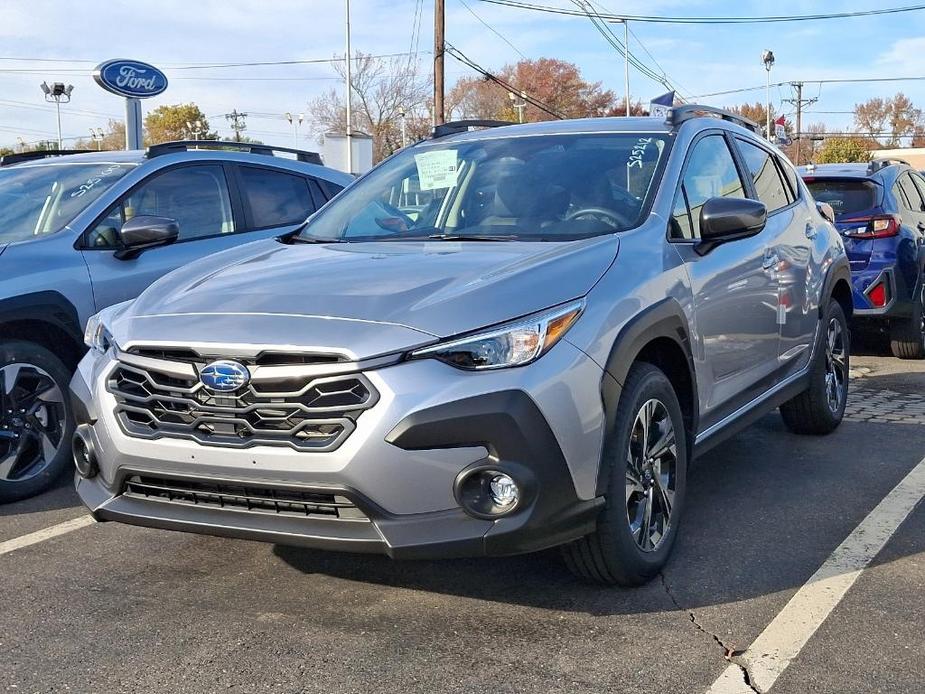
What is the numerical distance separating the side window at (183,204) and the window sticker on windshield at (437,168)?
5.42 feet

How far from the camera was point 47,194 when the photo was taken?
5.80 metres

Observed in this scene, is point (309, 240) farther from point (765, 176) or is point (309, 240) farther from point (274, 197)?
point (765, 176)

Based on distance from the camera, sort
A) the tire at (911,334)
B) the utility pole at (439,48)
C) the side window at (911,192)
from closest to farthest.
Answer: the tire at (911,334)
the side window at (911,192)
the utility pole at (439,48)

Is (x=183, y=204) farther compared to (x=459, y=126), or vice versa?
(x=183, y=204)

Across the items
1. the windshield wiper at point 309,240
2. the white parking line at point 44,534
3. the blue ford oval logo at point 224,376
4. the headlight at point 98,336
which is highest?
the windshield wiper at point 309,240

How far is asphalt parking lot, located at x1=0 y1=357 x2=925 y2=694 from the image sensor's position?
3037 mm

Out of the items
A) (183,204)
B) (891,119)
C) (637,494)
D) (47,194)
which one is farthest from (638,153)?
(891,119)

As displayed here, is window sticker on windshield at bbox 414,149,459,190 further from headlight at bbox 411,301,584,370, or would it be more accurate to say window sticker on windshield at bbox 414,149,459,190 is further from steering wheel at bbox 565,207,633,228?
headlight at bbox 411,301,584,370

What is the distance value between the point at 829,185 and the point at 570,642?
7.10 m

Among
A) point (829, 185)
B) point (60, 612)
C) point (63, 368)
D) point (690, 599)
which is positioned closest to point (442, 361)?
point (690, 599)

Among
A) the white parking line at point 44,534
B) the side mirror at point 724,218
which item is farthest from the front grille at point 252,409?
the side mirror at point 724,218

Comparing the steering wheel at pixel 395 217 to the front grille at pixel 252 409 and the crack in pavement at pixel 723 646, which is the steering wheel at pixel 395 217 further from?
the crack in pavement at pixel 723 646

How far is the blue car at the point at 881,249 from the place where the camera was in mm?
8781

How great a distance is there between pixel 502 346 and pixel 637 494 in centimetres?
85
